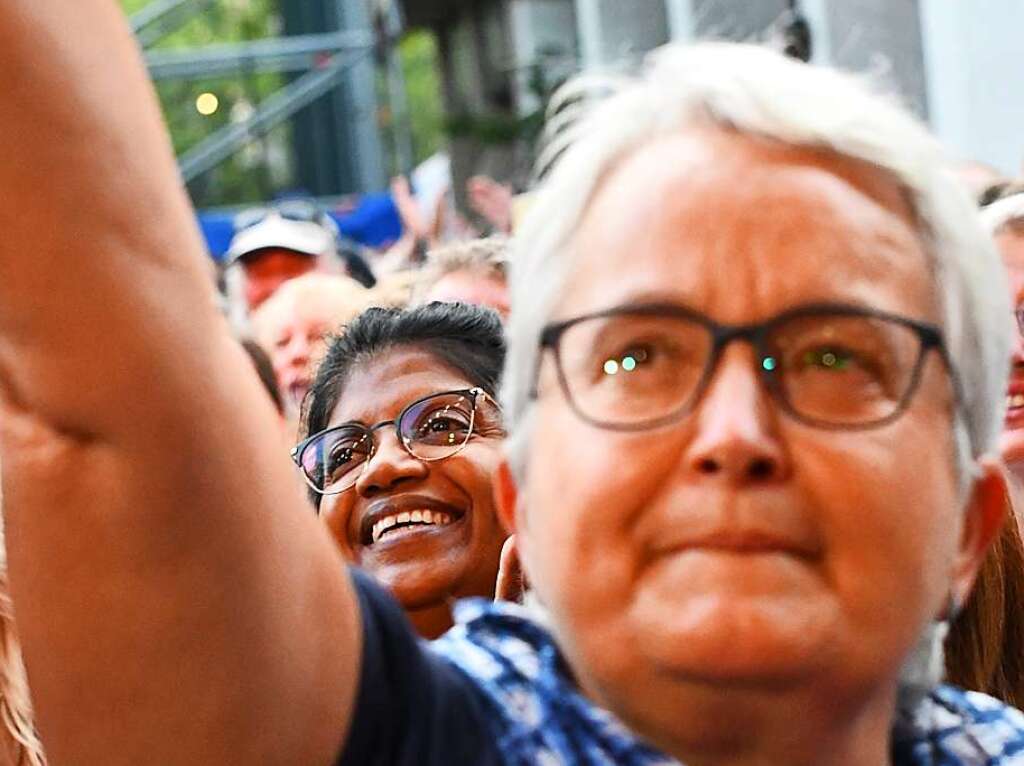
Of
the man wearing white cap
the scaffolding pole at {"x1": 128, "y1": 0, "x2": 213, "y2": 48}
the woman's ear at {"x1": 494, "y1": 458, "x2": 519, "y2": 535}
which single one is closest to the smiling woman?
the woman's ear at {"x1": 494, "y1": 458, "x2": 519, "y2": 535}

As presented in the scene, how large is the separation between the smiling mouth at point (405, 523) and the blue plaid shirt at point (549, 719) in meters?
1.56

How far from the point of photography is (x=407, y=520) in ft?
11.2

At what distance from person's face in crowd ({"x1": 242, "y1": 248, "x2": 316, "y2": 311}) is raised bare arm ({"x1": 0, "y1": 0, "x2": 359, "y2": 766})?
7.00 m

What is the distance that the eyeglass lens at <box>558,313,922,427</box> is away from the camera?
5.32 ft

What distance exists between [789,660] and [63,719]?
49cm

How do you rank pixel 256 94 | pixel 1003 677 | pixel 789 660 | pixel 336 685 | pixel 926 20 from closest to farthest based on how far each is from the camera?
pixel 336 685
pixel 789 660
pixel 1003 677
pixel 926 20
pixel 256 94

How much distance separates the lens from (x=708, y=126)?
172cm

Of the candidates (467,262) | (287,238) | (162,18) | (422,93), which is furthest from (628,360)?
(422,93)

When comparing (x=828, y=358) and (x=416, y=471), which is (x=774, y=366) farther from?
(x=416, y=471)

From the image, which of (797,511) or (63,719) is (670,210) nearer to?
(797,511)

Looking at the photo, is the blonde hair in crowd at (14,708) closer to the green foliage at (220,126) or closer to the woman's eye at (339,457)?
the woman's eye at (339,457)

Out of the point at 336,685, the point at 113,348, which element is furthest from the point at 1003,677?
the point at 113,348

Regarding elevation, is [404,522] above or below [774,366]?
below

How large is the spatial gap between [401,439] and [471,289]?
52.9 inches
